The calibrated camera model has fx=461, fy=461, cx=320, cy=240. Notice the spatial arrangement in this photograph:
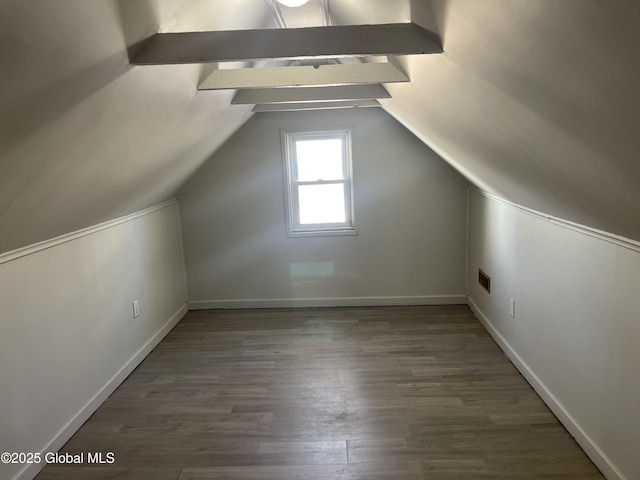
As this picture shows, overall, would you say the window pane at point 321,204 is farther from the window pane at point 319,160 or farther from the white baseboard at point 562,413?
the white baseboard at point 562,413

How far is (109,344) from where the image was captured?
2992mm

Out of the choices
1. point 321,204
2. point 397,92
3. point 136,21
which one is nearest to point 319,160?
point 321,204

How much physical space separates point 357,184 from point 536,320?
6.75ft

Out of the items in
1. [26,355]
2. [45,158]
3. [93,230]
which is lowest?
[26,355]

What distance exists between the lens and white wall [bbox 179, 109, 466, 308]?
4242mm

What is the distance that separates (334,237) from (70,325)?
8.05ft

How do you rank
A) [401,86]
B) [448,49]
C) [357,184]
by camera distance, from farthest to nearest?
[357,184] → [401,86] → [448,49]

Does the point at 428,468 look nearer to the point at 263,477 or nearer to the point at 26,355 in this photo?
the point at 263,477

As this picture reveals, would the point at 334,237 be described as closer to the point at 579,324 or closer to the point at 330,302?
the point at 330,302

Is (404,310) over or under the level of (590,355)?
under

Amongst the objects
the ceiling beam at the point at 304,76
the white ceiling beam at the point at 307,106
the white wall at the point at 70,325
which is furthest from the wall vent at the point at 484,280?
the white wall at the point at 70,325

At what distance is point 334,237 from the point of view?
4426mm

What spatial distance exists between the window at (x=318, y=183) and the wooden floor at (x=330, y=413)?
3.55 ft

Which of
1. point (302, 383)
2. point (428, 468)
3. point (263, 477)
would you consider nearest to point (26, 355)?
point (263, 477)
